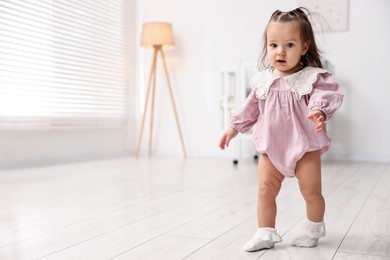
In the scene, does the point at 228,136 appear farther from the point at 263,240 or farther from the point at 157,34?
the point at 157,34

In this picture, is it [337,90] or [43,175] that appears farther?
[43,175]

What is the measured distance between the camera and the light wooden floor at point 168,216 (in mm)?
1284

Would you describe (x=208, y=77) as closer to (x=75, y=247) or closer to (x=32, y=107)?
(x=32, y=107)

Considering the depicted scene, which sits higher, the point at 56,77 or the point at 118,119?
the point at 56,77

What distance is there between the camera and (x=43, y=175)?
2994mm

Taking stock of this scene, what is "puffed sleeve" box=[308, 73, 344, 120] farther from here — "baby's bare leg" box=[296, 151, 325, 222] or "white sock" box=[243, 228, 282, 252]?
"white sock" box=[243, 228, 282, 252]

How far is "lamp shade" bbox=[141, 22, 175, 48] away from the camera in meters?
4.38

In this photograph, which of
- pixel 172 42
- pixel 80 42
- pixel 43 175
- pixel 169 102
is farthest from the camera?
pixel 169 102

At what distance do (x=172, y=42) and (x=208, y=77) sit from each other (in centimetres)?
49

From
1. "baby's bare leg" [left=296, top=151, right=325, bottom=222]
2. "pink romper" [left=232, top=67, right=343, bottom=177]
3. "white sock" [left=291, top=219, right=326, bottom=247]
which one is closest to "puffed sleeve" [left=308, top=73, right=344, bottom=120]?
"pink romper" [left=232, top=67, right=343, bottom=177]

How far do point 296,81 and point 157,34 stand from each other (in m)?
3.17

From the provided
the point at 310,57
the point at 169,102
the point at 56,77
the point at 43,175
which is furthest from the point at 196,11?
the point at 310,57

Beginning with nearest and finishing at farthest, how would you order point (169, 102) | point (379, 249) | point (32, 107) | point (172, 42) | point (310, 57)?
point (379, 249), point (310, 57), point (32, 107), point (172, 42), point (169, 102)

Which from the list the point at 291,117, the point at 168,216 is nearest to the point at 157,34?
the point at 168,216
